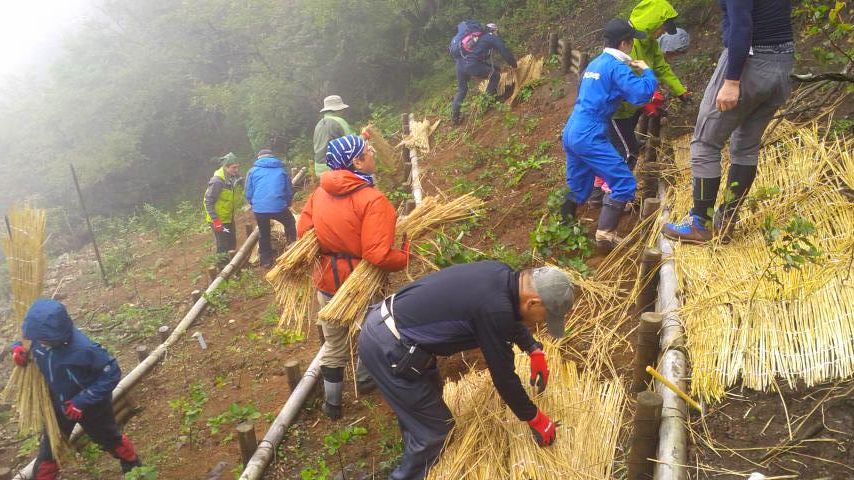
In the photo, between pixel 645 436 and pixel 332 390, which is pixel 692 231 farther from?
pixel 332 390

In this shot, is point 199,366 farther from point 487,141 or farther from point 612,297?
point 487,141

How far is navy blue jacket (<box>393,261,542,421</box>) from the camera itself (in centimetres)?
264

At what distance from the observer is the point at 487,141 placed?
8.97 metres

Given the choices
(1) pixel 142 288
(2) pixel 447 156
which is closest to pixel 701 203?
(2) pixel 447 156

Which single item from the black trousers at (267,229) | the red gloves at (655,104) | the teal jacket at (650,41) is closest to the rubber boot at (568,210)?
the teal jacket at (650,41)

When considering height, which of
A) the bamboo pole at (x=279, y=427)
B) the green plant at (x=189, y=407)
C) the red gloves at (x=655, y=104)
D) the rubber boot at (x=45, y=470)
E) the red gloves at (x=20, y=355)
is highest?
the red gloves at (x=20, y=355)

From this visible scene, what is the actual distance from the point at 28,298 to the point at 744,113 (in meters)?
5.19

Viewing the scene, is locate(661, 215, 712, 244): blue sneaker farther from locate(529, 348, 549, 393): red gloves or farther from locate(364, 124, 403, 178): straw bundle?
locate(364, 124, 403, 178): straw bundle

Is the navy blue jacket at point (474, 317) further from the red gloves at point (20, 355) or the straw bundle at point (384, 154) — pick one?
the straw bundle at point (384, 154)

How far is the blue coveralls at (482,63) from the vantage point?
372 inches

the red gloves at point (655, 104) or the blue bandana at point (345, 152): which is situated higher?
the blue bandana at point (345, 152)

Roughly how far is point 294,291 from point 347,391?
3.51 feet

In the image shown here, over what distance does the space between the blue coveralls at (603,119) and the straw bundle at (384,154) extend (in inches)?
170

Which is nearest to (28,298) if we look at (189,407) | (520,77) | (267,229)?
(189,407)
